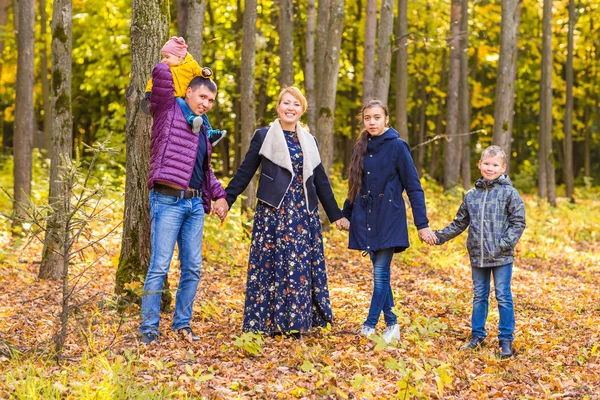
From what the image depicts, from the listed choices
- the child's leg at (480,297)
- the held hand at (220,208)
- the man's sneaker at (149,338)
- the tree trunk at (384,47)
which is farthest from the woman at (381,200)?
the tree trunk at (384,47)

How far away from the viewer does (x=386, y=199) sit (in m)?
6.07

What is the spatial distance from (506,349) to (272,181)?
2.52 metres

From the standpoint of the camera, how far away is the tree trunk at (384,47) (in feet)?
43.3

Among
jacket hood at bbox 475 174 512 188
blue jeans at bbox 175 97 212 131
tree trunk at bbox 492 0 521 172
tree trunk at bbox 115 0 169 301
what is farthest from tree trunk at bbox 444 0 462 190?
blue jeans at bbox 175 97 212 131

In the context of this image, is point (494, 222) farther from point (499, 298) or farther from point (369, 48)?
point (369, 48)

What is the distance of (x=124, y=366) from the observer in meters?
4.90

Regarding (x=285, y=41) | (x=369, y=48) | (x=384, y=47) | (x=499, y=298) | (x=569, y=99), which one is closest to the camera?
(x=499, y=298)

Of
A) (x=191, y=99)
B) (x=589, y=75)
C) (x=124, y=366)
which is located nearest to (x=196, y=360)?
(x=124, y=366)

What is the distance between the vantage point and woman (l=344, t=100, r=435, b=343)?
606 cm

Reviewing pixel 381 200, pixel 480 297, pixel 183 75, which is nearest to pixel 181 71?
pixel 183 75

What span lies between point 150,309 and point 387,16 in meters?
9.21

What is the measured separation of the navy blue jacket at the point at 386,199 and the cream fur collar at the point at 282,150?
20.7 inches

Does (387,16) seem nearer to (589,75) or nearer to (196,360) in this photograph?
(196,360)

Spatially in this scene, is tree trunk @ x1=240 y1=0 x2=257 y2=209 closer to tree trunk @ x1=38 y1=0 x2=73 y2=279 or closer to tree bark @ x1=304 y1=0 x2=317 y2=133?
tree bark @ x1=304 y1=0 x2=317 y2=133
